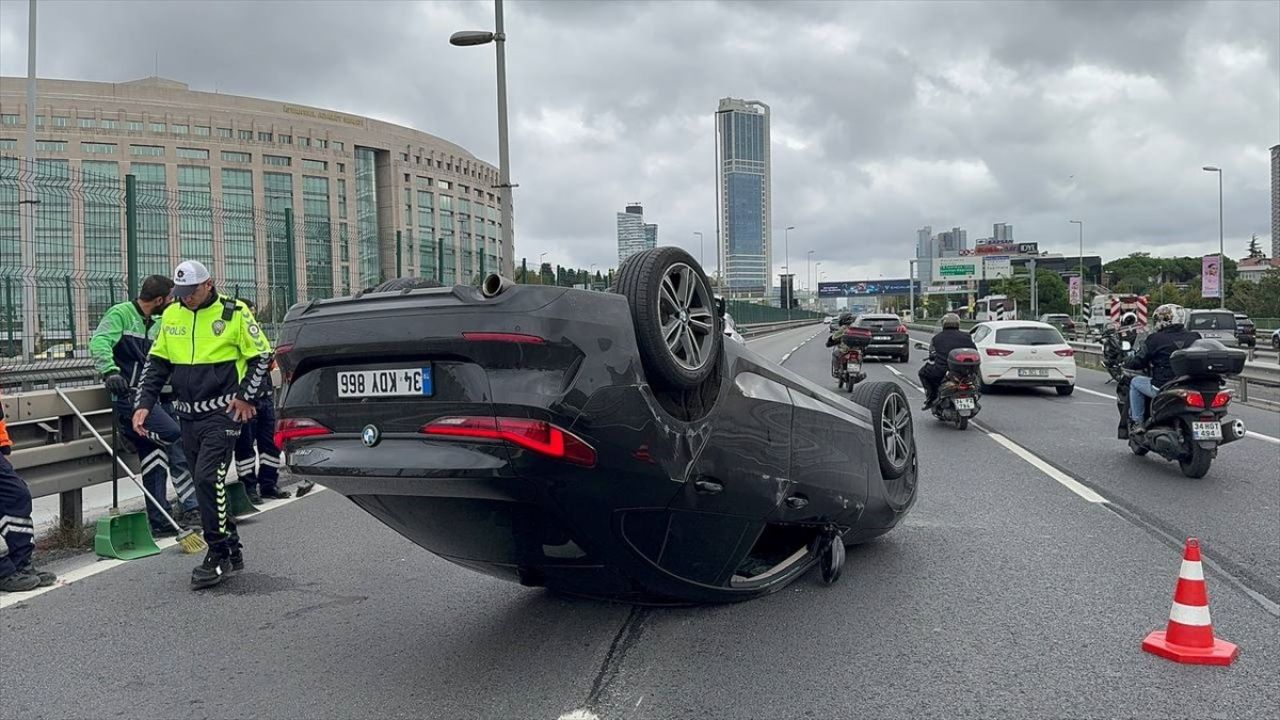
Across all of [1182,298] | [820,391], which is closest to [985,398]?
[820,391]

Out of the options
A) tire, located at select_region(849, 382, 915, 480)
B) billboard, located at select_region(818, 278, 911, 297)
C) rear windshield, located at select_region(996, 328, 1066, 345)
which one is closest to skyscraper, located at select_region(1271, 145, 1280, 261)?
billboard, located at select_region(818, 278, 911, 297)

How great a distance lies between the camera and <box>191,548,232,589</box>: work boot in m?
5.37

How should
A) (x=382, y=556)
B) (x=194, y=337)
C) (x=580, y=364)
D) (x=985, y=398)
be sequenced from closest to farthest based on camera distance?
(x=580, y=364), (x=194, y=337), (x=382, y=556), (x=985, y=398)

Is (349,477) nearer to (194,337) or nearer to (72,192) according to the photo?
(194,337)

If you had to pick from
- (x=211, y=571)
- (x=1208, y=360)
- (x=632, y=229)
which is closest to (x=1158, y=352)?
(x=1208, y=360)

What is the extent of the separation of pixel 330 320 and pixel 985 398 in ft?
53.5

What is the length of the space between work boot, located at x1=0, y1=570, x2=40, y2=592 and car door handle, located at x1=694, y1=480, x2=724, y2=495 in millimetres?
4061

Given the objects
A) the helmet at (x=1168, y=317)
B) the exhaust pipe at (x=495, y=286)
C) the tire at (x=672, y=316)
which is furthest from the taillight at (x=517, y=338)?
the helmet at (x=1168, y=317)

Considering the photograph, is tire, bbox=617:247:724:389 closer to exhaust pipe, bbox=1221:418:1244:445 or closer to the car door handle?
the car door handle

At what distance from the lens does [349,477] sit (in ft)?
11.4

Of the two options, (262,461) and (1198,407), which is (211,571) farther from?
(1198,407)

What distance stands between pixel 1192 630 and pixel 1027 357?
15.2 meters

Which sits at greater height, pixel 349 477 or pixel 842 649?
pixel 349 477

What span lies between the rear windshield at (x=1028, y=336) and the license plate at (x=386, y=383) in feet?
56.6
